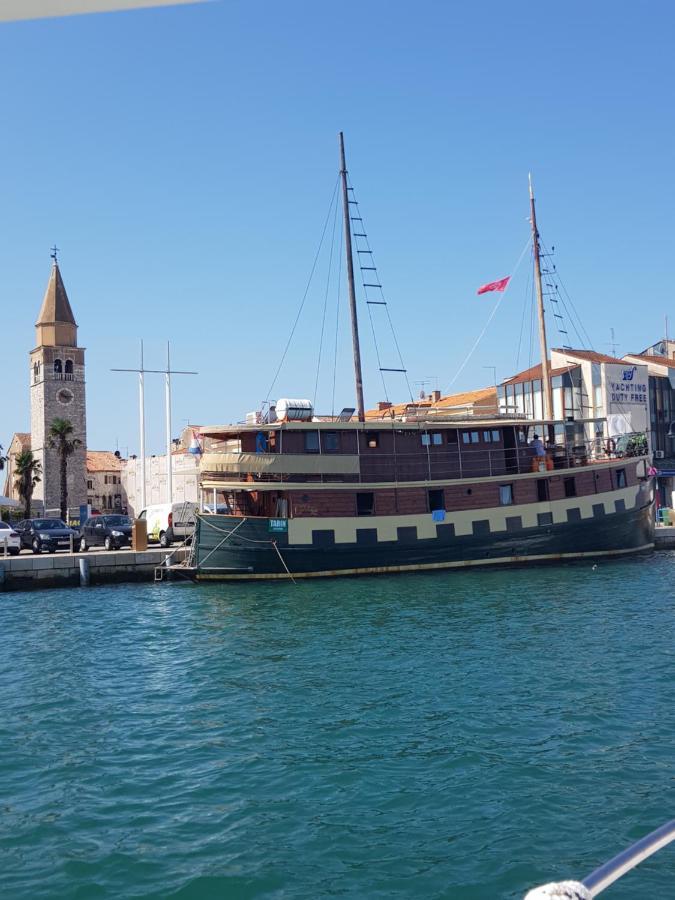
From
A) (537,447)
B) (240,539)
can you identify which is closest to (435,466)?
(537,447)

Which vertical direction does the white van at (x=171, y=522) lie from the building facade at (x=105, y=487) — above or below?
below

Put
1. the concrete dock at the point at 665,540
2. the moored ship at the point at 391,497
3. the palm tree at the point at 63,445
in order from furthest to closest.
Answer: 1. the palm tree at the point at 63,445
2. the concrete dock at the point at 665,540
3. the moored ship at the point at 391,497

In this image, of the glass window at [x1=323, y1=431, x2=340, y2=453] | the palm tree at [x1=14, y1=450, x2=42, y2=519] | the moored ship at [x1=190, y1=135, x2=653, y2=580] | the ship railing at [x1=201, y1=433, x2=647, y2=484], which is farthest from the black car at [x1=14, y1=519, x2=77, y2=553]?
the palm tree at [x1=14, y1=450, x2=42, y2=519]

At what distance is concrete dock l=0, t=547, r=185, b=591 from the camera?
2786cm

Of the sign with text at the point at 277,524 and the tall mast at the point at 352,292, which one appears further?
the tall mast at the point at 352,292

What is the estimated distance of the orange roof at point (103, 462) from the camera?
88.6 meters

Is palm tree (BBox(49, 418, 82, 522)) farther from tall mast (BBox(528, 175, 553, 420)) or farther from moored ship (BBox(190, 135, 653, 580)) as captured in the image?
tall mast (BBox(528, 175, 553, 420))

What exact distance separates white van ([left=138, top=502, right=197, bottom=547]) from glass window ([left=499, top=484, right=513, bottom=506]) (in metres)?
12.3

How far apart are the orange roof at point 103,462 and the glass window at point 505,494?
65.2 metres

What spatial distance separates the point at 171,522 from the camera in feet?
112

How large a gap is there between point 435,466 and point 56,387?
56.6 m

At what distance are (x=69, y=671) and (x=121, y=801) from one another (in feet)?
23.0

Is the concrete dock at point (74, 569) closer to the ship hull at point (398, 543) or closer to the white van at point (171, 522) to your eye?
the ship hull at point (398, 543)

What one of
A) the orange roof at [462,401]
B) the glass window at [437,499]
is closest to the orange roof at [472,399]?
the orange roof at [462,401]
